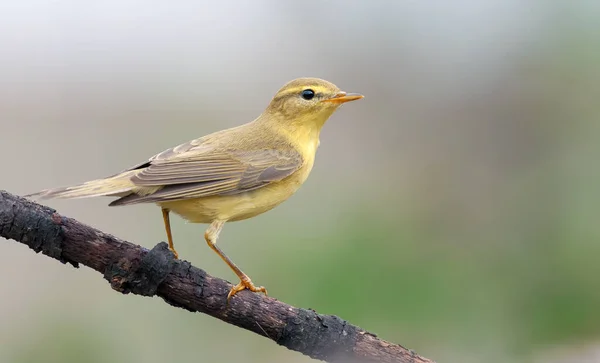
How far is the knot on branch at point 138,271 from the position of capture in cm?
318

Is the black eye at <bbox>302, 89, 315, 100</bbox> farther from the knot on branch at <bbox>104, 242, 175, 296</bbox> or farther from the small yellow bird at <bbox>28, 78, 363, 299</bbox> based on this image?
the knot on branch at <bbox>104, 242, 175, 296</bbox>

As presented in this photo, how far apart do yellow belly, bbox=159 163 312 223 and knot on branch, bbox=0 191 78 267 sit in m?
0.93

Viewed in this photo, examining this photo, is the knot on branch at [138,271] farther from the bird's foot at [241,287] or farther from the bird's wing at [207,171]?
the bird's wing at [207,171]

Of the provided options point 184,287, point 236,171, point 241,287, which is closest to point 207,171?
point 236,171

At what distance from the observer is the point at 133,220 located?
25.7 ft

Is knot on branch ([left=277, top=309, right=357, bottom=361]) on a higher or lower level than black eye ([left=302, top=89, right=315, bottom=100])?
lower

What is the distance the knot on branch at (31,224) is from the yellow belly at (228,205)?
3.04 ft

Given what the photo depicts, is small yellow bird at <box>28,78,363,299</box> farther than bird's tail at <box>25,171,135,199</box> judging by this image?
Yes

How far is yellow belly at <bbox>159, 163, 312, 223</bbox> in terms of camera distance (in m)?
4.04

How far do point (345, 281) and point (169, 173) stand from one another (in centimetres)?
272

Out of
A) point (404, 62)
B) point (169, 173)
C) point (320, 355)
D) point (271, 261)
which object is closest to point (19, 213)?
point (169, 173)

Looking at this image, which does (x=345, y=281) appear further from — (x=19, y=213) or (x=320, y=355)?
(x=19, y=213)

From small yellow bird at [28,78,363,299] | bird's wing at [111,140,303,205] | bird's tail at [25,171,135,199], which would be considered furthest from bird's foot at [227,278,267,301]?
bird's tail at [25,171,135,199]

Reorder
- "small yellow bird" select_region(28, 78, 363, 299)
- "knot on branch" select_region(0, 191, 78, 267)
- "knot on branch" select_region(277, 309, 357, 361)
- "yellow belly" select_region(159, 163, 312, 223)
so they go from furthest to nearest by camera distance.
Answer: "yellow belly" select_region(159, 163, 312, 223), "small yellow bird" select_region(28, 78, 363, 299), "knot on branch" select_region(277, 309, 357, 361), "knot on branch" select_region(0, 191, 78, 267)
